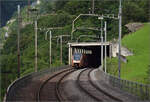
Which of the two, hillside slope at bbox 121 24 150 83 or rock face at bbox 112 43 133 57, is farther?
rock face at bbox 112 43 133 57

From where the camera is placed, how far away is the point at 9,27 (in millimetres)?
62812

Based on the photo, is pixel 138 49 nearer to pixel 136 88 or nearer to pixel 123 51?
pixel 123 51

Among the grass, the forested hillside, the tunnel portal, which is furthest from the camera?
the tunnel portal

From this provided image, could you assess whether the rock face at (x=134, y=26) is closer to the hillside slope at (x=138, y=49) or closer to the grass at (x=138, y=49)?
the grass at (x=138, y=49)

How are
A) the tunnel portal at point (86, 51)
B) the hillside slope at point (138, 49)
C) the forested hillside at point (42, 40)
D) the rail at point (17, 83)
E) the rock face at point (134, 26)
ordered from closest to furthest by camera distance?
the rail at point (17, 83)
the hillside slope at point (138, 49)
the forested hillside at point (42, 40)
the tunnel portal at point (86, 51)
the rock face at point (134, 26)

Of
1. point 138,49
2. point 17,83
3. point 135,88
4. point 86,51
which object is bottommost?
point 17,83

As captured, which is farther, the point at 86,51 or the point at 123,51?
the point at 86,51

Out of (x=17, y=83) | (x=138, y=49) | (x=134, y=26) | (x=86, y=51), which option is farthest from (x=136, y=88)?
(x=86, y=51)

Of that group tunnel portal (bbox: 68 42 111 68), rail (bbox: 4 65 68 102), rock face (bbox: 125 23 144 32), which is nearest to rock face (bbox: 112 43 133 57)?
tunnel portal (bbox: 68 42 111 68)

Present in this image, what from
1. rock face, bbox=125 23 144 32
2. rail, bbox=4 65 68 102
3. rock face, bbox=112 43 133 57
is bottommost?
rail, bbox=4 65 68 102

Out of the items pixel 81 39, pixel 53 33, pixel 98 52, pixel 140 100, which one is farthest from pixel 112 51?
pixel 140 100

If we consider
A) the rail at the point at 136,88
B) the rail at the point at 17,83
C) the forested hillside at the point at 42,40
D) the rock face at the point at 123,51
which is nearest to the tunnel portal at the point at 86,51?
the rock face at the point at 123,51

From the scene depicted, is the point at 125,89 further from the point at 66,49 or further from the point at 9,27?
the point at 66,49

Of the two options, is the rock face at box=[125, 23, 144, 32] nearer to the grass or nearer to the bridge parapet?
the grass
